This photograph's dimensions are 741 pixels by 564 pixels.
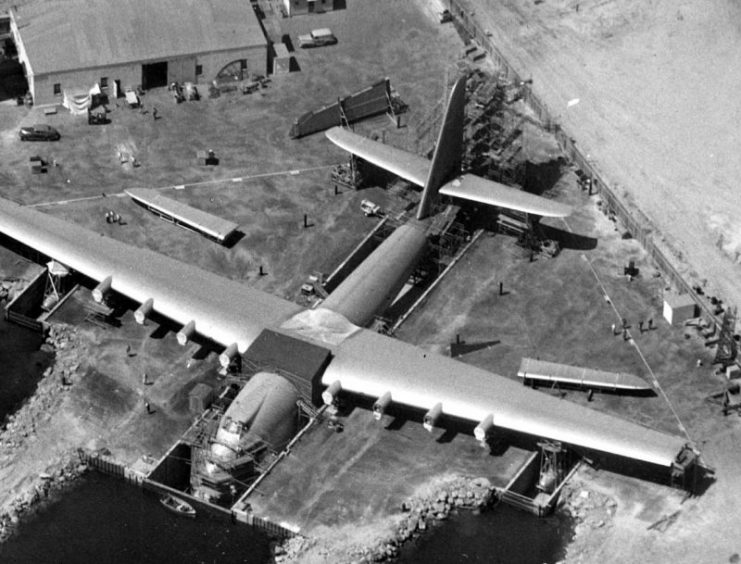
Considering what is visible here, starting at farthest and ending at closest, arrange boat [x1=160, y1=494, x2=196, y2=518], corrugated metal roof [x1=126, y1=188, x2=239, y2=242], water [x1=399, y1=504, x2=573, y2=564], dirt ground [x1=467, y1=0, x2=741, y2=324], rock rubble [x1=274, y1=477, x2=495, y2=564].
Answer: dirt ground [x1=467, y1=0, x2=741, y2=324]
corrugated metal roof [x1=126, y1=188, x2=239, y2=242]
boat [x1=160, y1=494, x2=196, y2=518]
water [x1=399, y1=504, x2=573, y2=564]
rock rubble [x1=274, y1=477, x2=495, y2=564]

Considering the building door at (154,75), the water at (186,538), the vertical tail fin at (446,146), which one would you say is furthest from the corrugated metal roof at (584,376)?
the building door at (154,75)

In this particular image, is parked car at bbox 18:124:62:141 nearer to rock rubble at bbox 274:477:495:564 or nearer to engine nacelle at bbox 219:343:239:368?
engine nacelle at bbox 219:343:239:368

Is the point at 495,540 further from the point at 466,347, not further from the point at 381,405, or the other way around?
the point at 466,347

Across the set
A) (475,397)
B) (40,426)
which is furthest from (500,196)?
(40,426)

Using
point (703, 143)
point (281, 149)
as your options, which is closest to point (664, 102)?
point (703, 143)

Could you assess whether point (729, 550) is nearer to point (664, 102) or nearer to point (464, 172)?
point (464, 172)

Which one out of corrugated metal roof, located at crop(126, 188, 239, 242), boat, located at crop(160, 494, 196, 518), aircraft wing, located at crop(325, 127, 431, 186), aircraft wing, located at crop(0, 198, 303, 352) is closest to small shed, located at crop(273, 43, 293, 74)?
aircraft wing, located at crop(325, 127, 431, 186)
